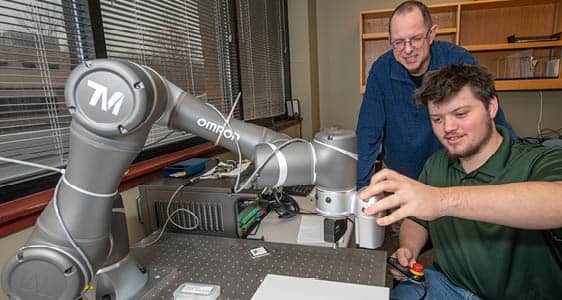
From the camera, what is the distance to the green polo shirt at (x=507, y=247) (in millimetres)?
899

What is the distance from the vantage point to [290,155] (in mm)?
630

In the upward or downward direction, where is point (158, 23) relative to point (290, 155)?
upward

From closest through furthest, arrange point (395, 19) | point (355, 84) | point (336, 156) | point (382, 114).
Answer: point (336, 156) → point (395, 19) → point (382, 114) → point (355, 84)

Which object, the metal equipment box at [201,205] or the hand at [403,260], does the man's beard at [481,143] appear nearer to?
the hand at [403,260]

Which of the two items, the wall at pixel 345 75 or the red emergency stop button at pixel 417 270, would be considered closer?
the red emergency stop button at pixel 417 270

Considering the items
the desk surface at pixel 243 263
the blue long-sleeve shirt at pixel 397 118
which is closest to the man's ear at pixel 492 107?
the blue long-sleeve shirt at pixel 397 118

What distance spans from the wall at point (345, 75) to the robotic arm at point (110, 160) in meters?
2.69

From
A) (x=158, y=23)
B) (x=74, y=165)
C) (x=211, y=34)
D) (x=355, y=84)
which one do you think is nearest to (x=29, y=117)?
(x=74, y=165)

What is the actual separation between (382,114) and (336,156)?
1.20 metres

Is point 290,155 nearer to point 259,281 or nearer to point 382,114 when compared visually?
point 259,281

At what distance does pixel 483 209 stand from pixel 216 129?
55 centimetres

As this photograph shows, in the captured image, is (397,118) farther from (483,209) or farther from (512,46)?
(512,46)

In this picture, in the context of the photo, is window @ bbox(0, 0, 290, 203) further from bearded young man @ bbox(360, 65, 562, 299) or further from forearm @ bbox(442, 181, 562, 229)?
bearded young man @ bbox(360, 65, 562, 299)

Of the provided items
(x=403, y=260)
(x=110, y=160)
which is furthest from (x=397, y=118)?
(x=110, y=160)
